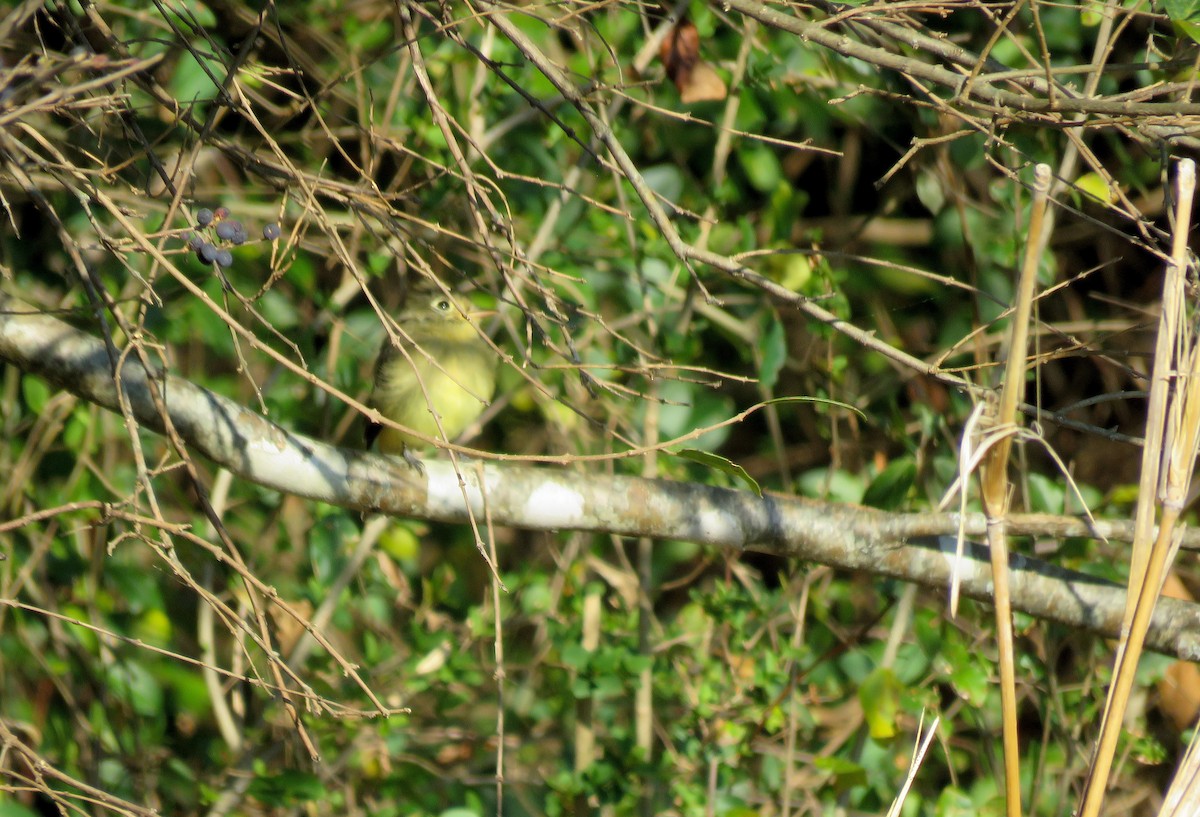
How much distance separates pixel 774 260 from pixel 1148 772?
109 inches

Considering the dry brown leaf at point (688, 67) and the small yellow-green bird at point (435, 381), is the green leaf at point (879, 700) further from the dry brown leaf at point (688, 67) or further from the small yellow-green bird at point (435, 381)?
the dry brown leaf at point (688, 67)

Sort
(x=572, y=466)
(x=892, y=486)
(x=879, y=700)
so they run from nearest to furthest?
(x=892, y=486), (x=879, y=700), (x=572, y=466)

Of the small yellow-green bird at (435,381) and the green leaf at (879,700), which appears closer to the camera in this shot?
the green leaf at (879,700)

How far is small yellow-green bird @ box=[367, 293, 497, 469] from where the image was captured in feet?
12.9

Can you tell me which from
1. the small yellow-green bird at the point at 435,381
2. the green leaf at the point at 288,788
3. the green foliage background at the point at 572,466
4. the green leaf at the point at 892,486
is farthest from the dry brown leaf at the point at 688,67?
the green leaf at the point at 288,788

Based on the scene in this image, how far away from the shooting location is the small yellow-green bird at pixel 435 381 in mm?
3920

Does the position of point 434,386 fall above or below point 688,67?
below

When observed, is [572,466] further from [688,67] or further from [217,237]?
[217,237]

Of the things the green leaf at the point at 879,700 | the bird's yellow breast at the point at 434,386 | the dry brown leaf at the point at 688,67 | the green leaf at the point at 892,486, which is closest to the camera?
the green leaf at the point at 892,486

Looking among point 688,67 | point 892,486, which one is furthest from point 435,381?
point 892,486

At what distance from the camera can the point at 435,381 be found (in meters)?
3.97

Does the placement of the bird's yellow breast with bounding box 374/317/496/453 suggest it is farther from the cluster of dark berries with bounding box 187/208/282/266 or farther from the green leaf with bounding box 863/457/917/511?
the cluster of dark berries with bounding box 187/208/282/266

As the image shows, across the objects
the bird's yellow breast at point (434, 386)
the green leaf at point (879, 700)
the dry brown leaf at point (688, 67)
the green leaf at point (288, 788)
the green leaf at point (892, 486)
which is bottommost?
the green leaf at point (288, 788)

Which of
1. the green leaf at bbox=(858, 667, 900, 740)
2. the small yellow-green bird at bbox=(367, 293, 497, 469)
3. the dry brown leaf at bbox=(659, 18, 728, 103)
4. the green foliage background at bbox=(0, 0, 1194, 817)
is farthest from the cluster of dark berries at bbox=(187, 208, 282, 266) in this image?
the green leaf at bbox=(858, 667, 900, 740)
